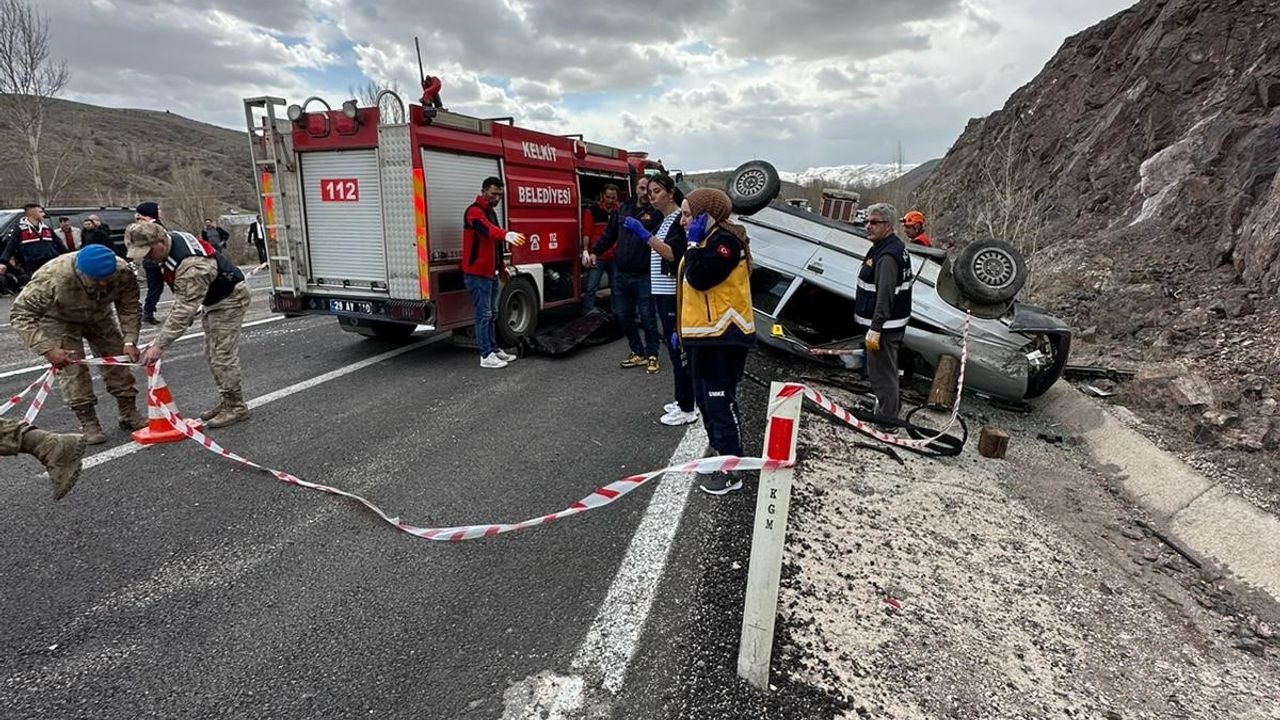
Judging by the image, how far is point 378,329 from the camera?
→ 7590mm

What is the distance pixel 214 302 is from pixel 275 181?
7.85ft

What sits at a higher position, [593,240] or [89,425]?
[593,240]

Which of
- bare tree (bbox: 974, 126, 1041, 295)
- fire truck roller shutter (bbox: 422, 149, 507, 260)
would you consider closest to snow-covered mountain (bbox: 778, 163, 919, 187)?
Answer: bare tree (bbox: 974, 126, 1041, 295)

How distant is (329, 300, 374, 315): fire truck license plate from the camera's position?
6.45 meters

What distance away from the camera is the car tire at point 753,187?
707 centimetres

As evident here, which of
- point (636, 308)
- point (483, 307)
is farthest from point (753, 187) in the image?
point (483, 307)

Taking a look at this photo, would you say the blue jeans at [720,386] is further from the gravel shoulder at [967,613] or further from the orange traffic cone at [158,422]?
the orange traffic cone at [158,422]

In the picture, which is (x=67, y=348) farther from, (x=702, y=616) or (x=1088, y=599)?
(x=1088, y=599)

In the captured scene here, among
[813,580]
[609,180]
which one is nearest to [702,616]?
[813,580]

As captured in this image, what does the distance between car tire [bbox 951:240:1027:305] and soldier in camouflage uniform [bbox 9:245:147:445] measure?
6233 millimetres

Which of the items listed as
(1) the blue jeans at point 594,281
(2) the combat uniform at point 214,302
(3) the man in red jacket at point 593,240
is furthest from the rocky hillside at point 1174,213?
(2) the combat uniform at point 214,302

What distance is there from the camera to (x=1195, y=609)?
309 centimetres

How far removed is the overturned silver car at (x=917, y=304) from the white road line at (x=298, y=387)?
3.99 m

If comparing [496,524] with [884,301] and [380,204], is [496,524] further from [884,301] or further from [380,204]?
[380,204]
